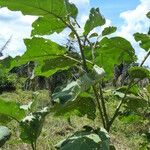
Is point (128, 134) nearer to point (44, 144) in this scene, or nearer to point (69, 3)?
point (44, 144)

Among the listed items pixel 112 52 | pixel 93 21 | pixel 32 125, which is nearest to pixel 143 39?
pixel 112 52

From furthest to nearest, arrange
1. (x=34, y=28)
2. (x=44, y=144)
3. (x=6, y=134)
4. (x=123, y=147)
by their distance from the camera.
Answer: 1. (x=123, y=147)
2. (x=44, y=144)
3. (x=34, y=28)
4. (x=6, y=134)

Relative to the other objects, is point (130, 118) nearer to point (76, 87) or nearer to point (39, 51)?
point (39, 51)

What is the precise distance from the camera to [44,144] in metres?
7.45

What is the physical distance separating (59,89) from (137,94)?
0.47 meters

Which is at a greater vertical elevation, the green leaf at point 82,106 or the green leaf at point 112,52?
the green leaf at point 112,52

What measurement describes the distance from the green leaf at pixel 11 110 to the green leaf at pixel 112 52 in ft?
1.01

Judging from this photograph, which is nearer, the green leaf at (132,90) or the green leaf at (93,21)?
the green leaf at (93,21)

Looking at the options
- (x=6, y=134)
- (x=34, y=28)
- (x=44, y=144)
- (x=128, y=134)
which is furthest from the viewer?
(x=128, y=134)

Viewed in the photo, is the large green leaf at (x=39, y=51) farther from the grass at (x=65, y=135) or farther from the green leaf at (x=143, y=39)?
the grass at (x=65, y=135)

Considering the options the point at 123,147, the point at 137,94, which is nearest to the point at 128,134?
the point at 123,147

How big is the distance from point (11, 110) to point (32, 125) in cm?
8

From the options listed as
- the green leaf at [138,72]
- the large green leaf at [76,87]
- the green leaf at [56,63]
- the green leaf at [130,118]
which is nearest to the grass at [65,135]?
the green leaf at [130,118]

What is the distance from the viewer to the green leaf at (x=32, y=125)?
147cm
